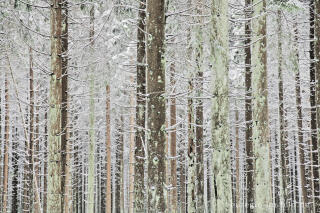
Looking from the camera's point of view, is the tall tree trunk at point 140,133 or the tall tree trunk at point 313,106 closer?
the tall tree trunk at point 140,133

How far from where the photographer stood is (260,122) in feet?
33.9

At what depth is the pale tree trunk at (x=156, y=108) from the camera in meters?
6.48

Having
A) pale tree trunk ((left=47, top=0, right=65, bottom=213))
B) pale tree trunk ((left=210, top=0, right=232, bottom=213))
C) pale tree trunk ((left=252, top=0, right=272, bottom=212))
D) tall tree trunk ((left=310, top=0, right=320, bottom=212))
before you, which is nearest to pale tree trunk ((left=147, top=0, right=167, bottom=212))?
pale tree trunk ((left=210, top=0, right=232, bottom=213))

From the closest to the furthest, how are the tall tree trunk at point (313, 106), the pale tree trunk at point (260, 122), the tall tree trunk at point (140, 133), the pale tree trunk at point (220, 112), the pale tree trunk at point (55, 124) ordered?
the pale tree trunk at point (220, 112)
the pale tree trunk at point (55, 124)
the pale tree trunk at point (260, 122)
the tall tree trunk at point (140, 133)
the tall tree trunk at point (313, 106)

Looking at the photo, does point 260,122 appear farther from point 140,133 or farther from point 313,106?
point 313,106

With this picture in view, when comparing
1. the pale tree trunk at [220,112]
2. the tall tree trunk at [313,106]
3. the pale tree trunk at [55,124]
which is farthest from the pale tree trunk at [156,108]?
the tall tree trunk at [313,106]

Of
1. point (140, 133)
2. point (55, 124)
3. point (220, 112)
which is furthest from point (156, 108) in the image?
point (140, 133)

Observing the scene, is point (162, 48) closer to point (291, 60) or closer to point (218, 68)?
point (218, 68)

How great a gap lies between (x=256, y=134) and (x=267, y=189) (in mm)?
1517

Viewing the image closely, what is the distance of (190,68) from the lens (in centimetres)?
1241

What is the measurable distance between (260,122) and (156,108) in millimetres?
4732

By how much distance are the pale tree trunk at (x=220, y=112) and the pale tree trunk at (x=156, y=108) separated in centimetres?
207

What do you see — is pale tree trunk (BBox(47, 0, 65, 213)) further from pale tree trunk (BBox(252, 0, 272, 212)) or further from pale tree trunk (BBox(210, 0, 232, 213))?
pale tree trunk (BBox(252, 0, 272, 212))

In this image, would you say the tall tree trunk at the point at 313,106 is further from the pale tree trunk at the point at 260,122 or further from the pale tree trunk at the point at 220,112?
the pale tree trunk at the point at 220,112
